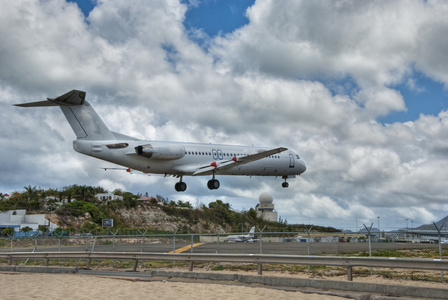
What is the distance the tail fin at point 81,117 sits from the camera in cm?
2794

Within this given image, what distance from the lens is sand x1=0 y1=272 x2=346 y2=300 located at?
10.9 m

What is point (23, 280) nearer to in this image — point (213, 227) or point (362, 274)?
point (362, 274)

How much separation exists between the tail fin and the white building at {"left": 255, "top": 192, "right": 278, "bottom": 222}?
164 ft

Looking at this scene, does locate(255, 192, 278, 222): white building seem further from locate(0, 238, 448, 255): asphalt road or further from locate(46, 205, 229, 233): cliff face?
locate(0, 238, 448, 255): asphalt road

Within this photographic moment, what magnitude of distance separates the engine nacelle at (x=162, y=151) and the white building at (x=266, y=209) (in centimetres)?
4535

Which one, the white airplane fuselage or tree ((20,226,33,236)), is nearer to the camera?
the white airplane fuselage

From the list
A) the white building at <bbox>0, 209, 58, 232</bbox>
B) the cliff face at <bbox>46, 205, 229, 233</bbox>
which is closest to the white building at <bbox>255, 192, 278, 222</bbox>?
the cliff face at <bbox>46, 205, 229, 233</bbox>

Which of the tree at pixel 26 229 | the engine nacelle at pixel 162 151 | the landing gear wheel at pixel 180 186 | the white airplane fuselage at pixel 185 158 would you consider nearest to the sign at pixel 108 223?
the tree at pixel 26 229

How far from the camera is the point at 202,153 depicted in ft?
115

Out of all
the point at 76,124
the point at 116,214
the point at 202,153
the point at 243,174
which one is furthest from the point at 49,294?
the point at 116,214

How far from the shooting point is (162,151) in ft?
103

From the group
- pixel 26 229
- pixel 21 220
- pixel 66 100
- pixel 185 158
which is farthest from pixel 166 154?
pixel 21 220

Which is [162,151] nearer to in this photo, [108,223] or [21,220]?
[108,223]

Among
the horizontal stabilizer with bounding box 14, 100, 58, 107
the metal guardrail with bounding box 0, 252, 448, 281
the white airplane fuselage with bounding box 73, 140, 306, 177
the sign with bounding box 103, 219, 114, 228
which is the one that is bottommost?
the metal guardrail with bounding box 0, 252, 448, 281
